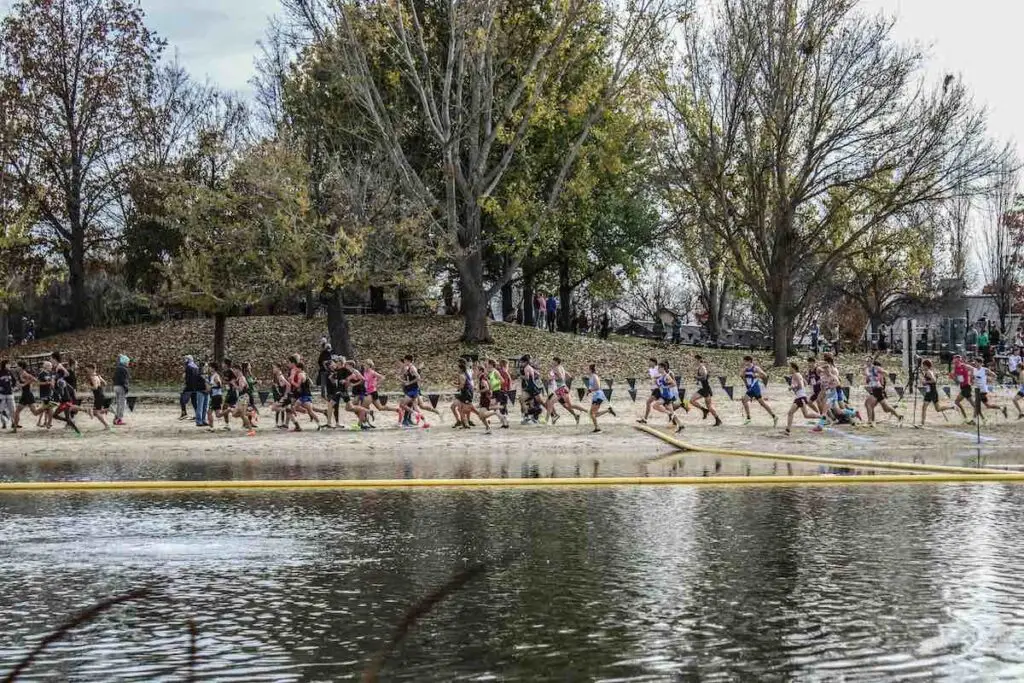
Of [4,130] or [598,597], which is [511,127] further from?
[598,597]

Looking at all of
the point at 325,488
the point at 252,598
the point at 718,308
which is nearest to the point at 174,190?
the point at 325,488

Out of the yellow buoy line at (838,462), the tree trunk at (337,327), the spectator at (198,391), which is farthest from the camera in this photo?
the tree trunk at (337,327)

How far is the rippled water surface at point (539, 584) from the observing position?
7.88 meters

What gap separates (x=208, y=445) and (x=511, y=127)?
76.7 feet

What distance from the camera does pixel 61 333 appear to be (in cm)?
5072

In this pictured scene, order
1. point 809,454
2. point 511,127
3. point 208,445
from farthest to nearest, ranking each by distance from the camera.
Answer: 1. point 511,127
2. point 208,445
3. point 809,454

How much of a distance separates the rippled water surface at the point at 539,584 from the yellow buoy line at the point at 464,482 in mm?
1153

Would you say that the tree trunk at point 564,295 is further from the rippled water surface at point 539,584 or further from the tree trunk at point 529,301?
the rippled water surface at point 539,584

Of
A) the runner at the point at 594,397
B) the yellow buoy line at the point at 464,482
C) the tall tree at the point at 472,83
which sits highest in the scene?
the tall tree at the point at 472,83

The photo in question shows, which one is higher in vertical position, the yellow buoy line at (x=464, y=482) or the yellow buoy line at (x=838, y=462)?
the yellow buoy line at (x=838, y=462)

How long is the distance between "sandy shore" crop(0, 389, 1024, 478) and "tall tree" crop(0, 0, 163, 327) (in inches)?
873

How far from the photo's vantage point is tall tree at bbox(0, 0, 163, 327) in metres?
47.3

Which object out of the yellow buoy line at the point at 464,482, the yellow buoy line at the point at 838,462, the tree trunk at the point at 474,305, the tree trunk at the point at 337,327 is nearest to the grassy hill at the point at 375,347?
the tree trunk at the point at 474,305

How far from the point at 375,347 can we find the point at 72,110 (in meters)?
16.1
